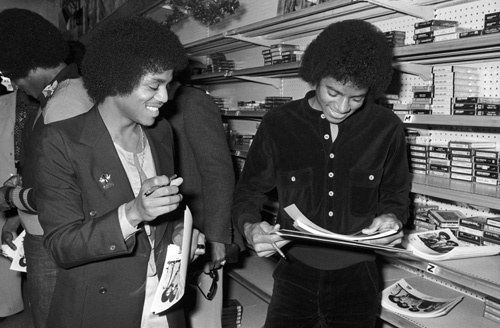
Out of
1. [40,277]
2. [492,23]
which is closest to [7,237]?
[40,277]

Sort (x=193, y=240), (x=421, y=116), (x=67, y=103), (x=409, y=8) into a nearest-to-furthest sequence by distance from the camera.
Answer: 1. (x=193, y=240)
2. (x=67, y=103)
3. (x=421, y=116)
4. (x=409, y=8)

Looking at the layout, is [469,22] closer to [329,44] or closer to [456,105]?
[456,105]

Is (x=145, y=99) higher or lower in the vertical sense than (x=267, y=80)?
lower

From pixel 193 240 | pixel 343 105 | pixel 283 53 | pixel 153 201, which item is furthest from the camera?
pixel 283 53


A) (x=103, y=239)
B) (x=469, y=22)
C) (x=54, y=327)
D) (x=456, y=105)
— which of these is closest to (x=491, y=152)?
(x=456, y=105)

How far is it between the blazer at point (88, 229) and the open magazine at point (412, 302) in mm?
1468

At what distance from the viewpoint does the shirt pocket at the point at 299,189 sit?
1.91m

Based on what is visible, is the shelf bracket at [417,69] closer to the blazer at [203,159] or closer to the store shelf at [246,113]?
the blazer at [203,159]

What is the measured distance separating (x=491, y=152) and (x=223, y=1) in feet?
8.91

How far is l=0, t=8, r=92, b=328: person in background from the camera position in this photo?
1964 millimetres

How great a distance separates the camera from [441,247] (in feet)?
7.44

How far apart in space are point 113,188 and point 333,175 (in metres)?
0.90

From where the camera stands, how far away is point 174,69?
5.18 feet

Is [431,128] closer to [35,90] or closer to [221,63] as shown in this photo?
[35,90]
